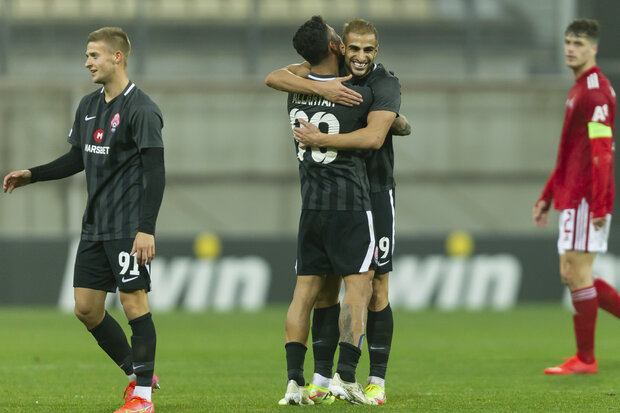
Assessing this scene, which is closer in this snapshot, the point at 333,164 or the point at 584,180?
the point at 333,164

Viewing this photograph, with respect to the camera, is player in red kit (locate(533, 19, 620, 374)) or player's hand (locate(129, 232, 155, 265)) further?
player in red kit (locate(533, 19, 620, 374))

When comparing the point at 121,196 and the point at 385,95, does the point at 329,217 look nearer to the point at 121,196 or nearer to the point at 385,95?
the point at 385,95

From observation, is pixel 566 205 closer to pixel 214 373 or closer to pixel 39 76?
pixel 214 373

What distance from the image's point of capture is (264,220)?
65.5 ft

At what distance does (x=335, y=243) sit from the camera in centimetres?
573

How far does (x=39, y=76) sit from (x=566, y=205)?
46.7 feet

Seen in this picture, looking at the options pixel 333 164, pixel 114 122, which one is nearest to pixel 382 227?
pixel 333 164

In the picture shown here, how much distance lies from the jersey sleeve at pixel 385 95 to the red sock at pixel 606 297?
2.78 metres

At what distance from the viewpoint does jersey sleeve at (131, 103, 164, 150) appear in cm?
548

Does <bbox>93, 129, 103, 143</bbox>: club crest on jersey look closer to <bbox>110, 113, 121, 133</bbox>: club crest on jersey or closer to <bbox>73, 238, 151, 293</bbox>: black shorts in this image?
<bbox>110, 113, 121, 133</bbox>: club crest on jersey

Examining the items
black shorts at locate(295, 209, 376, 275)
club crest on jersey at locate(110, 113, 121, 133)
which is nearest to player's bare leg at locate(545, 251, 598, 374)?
black shorts at locate(295, 209, 376, 275)

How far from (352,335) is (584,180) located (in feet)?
8.54

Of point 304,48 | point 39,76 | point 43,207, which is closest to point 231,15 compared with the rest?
point 39,76

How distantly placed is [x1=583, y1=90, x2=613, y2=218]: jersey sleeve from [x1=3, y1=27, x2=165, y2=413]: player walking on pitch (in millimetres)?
3200
